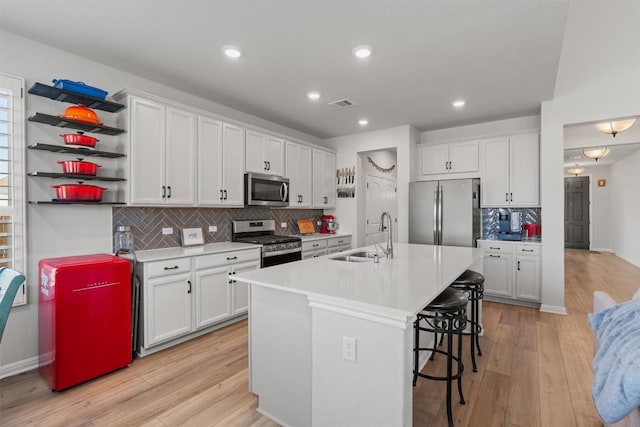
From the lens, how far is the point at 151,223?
10.7 ft

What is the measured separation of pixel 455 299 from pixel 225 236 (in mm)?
2914

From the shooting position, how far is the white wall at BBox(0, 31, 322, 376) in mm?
2426

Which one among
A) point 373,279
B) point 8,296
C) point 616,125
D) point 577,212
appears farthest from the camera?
point 577,212

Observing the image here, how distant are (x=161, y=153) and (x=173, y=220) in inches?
30.8

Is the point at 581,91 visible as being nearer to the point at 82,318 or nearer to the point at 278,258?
the point at 278,258

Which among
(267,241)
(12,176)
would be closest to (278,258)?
(267,241)

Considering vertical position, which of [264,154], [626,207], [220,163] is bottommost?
[626,207]

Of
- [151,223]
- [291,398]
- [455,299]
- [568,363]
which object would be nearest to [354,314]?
[291,398]

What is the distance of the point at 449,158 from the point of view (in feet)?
15.9

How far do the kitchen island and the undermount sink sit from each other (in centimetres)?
45

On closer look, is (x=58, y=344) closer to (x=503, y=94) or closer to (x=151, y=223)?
(x=151, y=223)

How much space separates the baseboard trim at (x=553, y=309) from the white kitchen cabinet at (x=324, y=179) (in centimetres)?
334

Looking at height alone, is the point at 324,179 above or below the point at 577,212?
above

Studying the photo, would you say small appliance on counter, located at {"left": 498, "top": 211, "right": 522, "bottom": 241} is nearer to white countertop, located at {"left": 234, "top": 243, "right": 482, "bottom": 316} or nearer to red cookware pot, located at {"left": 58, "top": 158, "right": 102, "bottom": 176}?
white countertop, located at {"left": 234, "top": 243, "right": 482, "bottom": 316}
